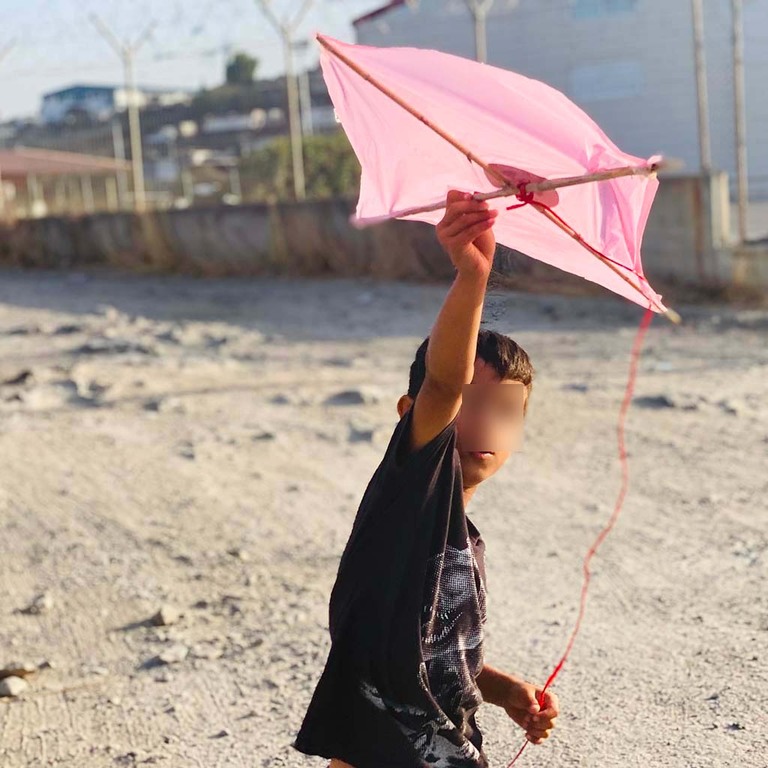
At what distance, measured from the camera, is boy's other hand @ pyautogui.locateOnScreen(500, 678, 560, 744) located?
225 centimetres

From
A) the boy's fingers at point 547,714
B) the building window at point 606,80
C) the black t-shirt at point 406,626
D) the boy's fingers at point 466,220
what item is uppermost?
the building window at point 606,80

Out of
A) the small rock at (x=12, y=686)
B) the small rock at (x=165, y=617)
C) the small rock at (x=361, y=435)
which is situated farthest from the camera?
the small rock at (x=361, y=435)

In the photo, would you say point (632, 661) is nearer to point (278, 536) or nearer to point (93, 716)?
point (93, 716)

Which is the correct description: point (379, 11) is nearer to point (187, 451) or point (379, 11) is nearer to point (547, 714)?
point (187, 451)

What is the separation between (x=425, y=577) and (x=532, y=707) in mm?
421

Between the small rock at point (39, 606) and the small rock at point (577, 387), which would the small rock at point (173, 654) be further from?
the small rock at point (577, 387)

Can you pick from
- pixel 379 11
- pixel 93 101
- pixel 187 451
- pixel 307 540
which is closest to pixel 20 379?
pixel 187 451

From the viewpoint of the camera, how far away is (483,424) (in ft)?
6.80

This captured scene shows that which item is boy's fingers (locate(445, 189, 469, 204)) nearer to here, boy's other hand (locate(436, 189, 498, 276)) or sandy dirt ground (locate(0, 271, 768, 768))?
boy's other hand (locate(436, 189, 498, 276))

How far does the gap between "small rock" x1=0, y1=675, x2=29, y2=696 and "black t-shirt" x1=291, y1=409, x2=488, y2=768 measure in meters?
1.73

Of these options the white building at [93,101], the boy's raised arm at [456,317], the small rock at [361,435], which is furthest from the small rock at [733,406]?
the white building at [93,101]

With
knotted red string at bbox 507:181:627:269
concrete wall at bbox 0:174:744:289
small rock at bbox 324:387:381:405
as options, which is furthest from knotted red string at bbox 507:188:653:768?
concrete wall at bbox 0:174:744:289

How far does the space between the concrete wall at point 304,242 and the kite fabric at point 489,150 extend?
8.60 m

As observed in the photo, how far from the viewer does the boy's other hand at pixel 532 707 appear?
88.4 inches
